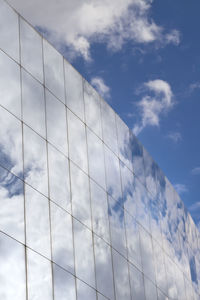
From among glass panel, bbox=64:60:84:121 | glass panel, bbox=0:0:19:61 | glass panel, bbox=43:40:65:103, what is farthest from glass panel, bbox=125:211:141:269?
glass panel, bbox=0:0:19:61

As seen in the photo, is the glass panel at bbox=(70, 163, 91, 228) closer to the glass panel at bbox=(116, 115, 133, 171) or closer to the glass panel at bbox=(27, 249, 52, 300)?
the glass panel at bbox=(27, 249, 52, 300)

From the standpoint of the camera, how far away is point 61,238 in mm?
24250

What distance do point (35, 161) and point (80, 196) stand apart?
445 cm

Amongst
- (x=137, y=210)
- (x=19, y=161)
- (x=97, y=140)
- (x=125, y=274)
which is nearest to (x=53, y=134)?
(x=19, y=161)

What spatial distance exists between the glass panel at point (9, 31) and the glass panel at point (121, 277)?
12239 mm

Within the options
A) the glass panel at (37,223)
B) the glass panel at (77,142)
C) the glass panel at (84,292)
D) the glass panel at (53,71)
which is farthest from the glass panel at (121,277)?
the glass panel at (53,71)

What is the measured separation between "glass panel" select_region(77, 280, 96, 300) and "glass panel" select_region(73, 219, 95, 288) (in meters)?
0.28

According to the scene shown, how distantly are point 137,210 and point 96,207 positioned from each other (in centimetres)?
787

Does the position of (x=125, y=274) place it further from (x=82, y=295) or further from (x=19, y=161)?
(x=19, y=161)

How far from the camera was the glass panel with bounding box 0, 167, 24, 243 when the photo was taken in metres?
20.7

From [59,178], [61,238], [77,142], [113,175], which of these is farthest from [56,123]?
[113,175]

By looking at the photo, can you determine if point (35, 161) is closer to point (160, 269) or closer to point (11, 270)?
point (11, 270)

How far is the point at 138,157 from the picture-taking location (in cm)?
3975

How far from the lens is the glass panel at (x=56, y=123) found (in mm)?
26281
